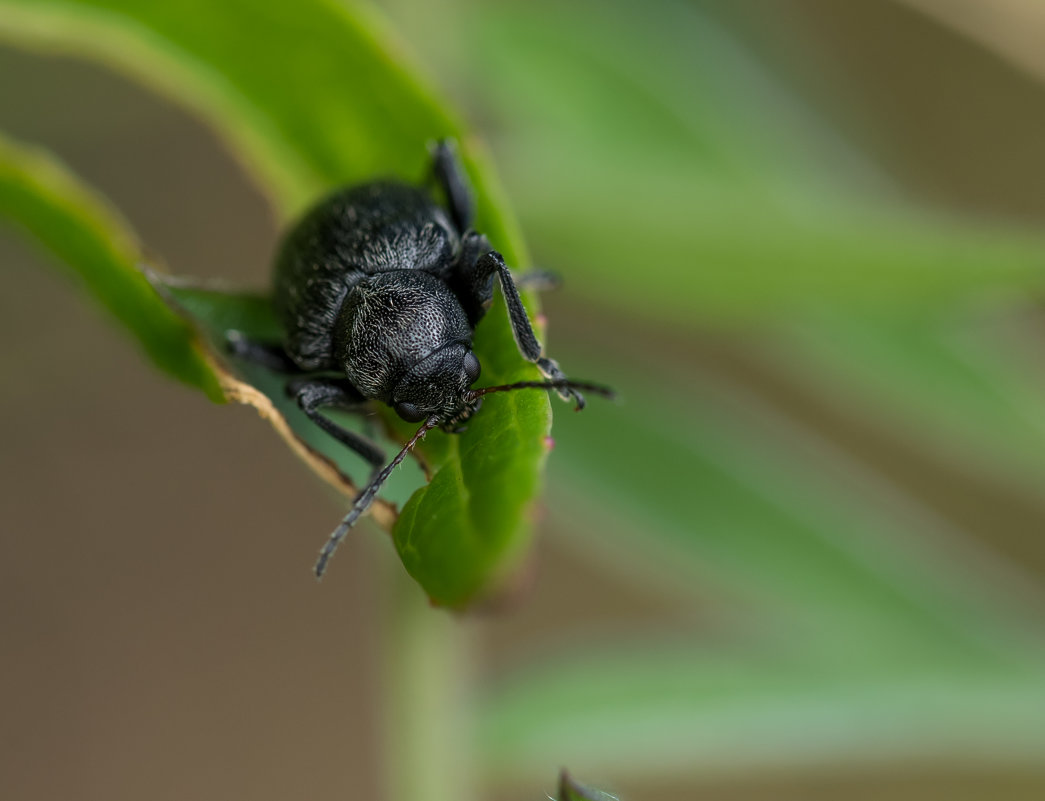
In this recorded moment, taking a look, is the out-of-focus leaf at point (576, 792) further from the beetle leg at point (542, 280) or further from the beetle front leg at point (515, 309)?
the beetle leg at point (542, 280)

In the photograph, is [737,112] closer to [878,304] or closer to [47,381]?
[878,304]

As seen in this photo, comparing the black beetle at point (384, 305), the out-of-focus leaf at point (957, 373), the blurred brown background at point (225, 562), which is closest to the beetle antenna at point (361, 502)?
the black beetle at point (384, 305)

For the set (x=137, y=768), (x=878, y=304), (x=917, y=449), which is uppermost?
(x=917, y=449)

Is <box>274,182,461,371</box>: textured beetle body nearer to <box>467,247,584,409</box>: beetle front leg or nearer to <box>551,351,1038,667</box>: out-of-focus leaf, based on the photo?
<box>467,247,584,409</box>: beetle front leg

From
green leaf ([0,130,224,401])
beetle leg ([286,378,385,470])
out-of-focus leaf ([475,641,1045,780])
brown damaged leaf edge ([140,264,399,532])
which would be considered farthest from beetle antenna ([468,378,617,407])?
out-of-focus leaf ([475,641,1045,780])

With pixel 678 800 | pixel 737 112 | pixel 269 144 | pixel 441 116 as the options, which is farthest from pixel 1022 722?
pixel 678 800

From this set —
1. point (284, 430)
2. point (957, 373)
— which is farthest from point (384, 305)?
point (957, 373)
